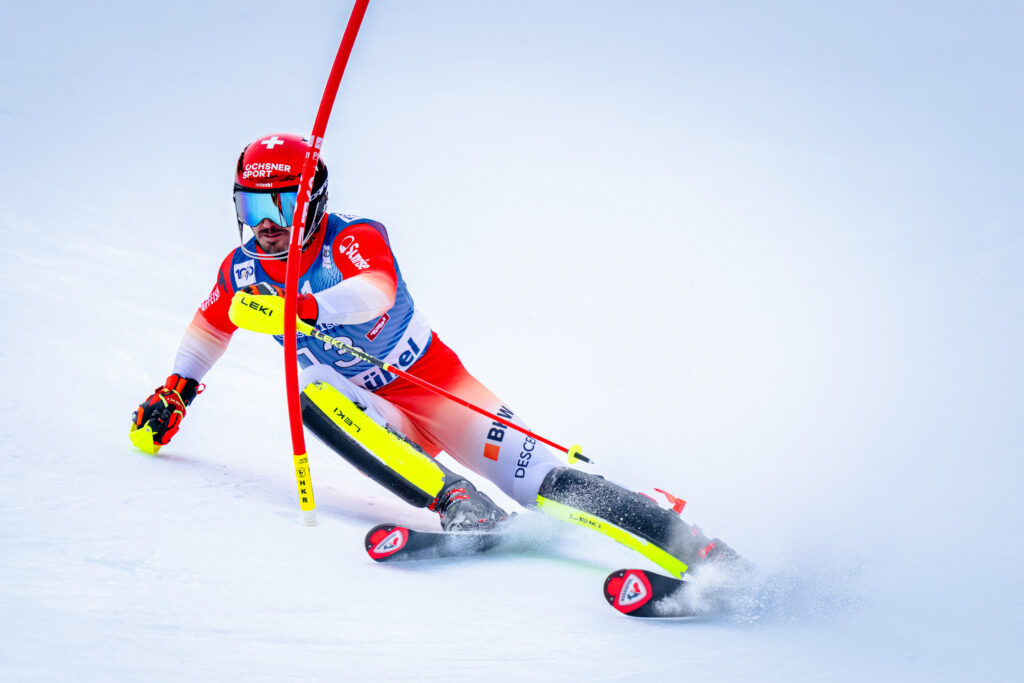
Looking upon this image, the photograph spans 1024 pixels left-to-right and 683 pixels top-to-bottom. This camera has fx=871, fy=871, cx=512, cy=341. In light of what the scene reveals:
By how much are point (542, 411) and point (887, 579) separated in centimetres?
242

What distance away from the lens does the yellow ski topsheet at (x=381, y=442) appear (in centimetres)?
272

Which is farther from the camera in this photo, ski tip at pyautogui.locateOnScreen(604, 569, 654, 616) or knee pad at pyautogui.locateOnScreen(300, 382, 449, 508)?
knee pad at pyautogui.locateOnScreen(300, 382, 449, 508)

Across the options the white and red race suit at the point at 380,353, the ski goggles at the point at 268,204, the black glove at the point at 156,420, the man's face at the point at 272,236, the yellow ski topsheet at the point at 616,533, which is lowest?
the black glove at the point at 156,420

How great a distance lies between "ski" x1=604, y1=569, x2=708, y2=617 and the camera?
216 cm

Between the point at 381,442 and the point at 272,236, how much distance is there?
2.70ft

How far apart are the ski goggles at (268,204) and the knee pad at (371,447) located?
58cm

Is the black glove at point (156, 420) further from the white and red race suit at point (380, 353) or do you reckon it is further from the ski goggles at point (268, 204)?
the ski goggles at point (268, 204)

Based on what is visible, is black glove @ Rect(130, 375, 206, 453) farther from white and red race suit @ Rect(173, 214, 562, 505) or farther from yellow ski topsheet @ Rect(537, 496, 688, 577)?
yellow ski topsheet @ Rect(537, 496, 688, 577)

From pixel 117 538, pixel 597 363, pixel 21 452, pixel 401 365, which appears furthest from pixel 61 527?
pixel 597 363

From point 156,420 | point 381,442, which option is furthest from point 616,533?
point 156,420

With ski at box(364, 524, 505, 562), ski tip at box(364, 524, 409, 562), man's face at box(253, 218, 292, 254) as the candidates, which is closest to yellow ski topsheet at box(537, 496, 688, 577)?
ski at box(364, 524, 505, 562)

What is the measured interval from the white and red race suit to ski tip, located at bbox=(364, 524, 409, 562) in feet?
2.07

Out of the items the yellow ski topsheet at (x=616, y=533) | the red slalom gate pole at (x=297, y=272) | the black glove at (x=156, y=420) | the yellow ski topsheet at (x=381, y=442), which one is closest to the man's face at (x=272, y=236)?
the red slalom gate pole at (x=297, y=272)

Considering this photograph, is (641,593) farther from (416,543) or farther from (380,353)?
(380,353)
